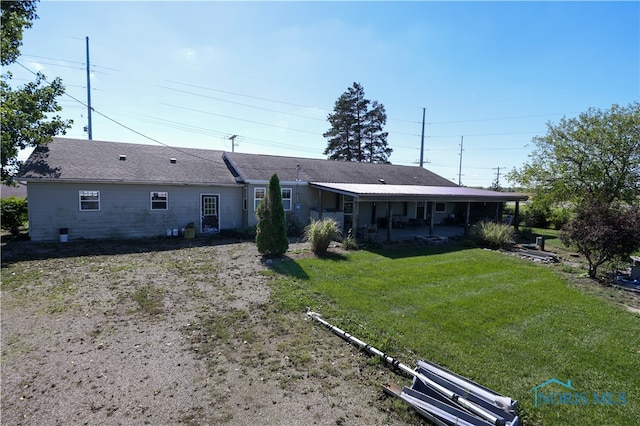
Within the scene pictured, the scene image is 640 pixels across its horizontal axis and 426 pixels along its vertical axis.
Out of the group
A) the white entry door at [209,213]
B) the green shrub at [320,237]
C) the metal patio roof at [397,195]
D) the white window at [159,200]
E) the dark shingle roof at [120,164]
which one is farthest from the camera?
the white entry door at [209,213]

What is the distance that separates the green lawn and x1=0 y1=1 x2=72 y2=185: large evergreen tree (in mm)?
12206

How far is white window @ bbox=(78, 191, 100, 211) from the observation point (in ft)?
44.3

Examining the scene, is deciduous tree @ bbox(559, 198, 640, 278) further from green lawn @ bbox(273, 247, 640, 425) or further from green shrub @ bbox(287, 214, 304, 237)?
green shrub @ bbox(287, 214, 304, 237)

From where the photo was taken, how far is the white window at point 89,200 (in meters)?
13.5

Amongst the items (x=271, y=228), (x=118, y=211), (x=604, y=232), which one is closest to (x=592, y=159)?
(x=604, y=232)

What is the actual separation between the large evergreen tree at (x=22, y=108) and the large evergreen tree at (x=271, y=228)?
9320 millimetres

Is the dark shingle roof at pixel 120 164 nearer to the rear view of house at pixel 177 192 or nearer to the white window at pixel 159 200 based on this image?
the rear view of house at pixel 177 192

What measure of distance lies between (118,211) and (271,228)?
7.91m

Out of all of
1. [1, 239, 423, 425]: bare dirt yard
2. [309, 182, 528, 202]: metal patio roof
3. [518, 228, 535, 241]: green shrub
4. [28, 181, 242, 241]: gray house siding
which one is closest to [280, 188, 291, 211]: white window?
[309, 182, 528, 202]: metal patio roof

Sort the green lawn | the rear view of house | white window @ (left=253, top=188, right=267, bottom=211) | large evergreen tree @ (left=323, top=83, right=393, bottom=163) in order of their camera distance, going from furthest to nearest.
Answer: large evergreen tree @ (left=323, top=83, right=393, bottom=163) < white window @ (left=253, top=188, right=267, bottom=211) < the rear view of house < the green lawn

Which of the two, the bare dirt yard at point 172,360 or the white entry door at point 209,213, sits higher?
the white entry door at point 209,213

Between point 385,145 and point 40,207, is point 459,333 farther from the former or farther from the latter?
point 385,145

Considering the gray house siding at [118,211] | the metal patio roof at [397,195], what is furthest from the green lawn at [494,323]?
the gray house siding at [118,211]

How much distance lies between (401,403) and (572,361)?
119 inches
